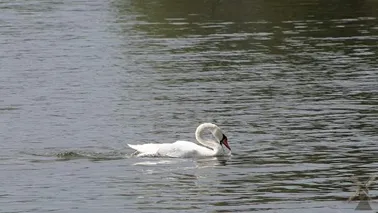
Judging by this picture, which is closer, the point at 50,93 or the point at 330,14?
the point at 50,93

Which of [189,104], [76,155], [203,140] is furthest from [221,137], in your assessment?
[189,104]

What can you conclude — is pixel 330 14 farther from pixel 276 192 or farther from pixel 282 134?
pixel 276 192

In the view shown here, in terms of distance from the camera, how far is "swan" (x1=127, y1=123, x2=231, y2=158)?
69.8ft

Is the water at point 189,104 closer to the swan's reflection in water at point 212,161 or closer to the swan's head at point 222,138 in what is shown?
the swan's reflection in water at point 212,161

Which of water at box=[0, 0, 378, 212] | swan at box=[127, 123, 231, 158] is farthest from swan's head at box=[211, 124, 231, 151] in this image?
water at box=[0, 0, 378, 212]

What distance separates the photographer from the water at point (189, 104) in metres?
18.3

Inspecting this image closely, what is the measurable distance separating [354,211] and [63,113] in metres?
10.6

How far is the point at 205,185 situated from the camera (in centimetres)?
1884

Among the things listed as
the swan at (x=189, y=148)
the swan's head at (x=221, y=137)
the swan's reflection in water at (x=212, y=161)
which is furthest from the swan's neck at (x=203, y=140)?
the swan's reflection in water at (x=212, y=161)

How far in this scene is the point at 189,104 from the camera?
87.4ft

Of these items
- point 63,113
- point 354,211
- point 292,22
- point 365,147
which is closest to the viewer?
point 354,211

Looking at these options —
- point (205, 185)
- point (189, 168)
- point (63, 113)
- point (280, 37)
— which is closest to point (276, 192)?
point (205, 185)

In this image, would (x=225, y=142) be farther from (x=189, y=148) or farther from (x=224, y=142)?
(x=189, y=148)

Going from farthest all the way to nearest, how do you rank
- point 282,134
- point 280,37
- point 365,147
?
point 280,37, point 282,134, point 365,147
